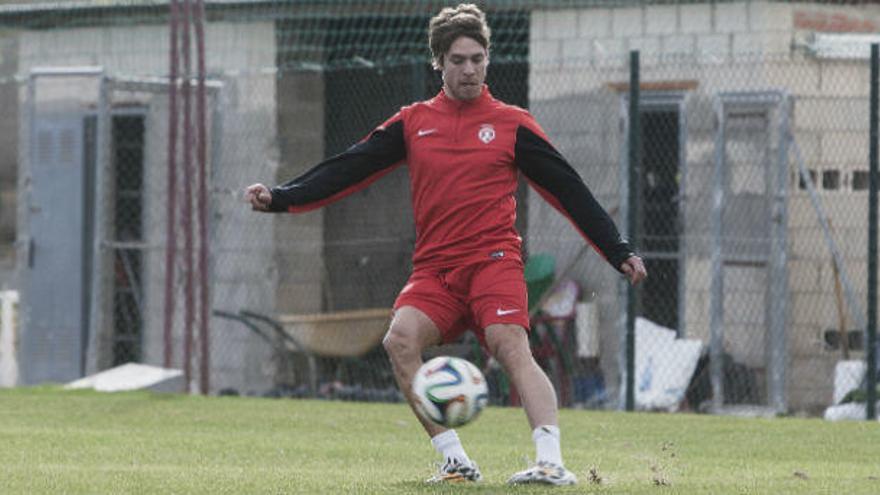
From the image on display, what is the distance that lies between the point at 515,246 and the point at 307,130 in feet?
34.6

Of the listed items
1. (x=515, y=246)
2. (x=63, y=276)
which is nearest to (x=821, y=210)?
(x=63, y=276)

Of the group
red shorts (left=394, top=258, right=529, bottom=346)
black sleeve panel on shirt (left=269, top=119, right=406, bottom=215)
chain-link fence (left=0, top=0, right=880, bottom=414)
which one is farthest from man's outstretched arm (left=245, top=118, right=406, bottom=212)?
chain-link fence (left=0, top=0, right=880, bottom=414)

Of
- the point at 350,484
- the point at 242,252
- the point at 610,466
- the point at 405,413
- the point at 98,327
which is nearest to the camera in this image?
the point at 350,484

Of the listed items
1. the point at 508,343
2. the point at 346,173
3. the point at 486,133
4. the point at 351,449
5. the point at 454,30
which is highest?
the point at 454,30

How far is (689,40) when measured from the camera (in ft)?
54.5

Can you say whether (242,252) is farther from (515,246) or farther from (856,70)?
(515,246)

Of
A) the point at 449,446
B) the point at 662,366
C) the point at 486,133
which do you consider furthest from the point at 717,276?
the point at 449,446

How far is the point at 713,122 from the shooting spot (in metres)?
16.5

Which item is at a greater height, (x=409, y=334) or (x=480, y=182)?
(x=480, y=182)

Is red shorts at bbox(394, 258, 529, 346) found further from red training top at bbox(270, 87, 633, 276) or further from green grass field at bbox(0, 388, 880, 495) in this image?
green grass field at bbox(0, 388, 880, 495)

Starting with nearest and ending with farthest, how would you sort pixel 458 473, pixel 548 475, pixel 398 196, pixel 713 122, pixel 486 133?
pixel 548 475 < pixel 458 473 < pixel 486 133 < pixel 713 122 < pixel 398 196

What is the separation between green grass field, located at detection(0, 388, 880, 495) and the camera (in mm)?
8375

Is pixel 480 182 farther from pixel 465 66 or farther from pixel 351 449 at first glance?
pixel 351 449

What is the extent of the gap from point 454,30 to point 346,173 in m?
→ 0.78
